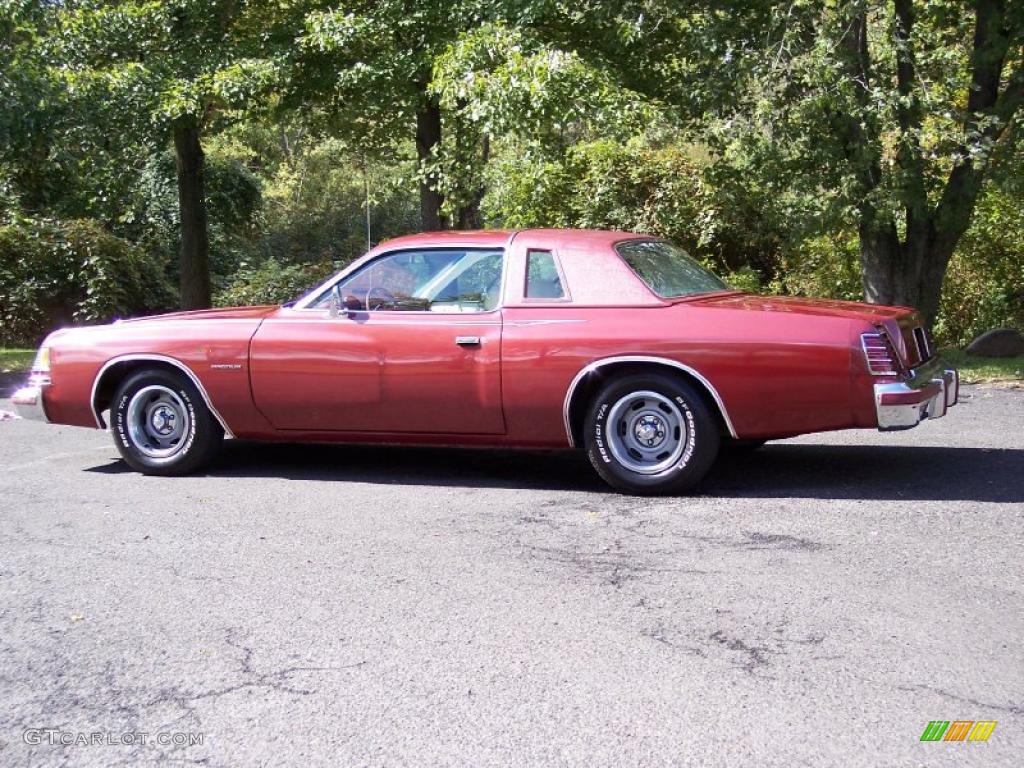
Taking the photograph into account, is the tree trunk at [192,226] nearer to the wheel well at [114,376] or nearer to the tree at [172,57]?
the tree at [172,57]

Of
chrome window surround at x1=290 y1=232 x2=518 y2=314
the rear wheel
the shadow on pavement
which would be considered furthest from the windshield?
the rear wheel

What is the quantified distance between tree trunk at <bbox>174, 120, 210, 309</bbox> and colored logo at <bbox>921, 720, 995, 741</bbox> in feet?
53.3

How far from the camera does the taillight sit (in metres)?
5.95

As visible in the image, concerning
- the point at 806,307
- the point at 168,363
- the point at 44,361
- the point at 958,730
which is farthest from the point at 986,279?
the point at 958,730

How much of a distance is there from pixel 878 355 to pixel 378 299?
9.76 ft

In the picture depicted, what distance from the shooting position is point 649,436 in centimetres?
643

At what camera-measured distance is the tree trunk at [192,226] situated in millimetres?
17891

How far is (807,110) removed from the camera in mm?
11477

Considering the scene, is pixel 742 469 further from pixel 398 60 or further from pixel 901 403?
pixel 398 60

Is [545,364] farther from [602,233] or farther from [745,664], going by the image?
[745,664]

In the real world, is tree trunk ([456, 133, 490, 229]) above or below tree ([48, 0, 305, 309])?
below

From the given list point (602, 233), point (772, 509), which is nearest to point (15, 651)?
point (772, 509)

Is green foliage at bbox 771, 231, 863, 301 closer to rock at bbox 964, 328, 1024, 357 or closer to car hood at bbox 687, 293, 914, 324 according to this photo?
rock at bbox 964, 328, 1024, 357

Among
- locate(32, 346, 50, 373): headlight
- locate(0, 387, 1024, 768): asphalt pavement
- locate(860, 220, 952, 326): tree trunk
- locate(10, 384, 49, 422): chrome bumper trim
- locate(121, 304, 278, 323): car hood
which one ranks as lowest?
locate(0, 387, 1024, 768): asphalt pavement
